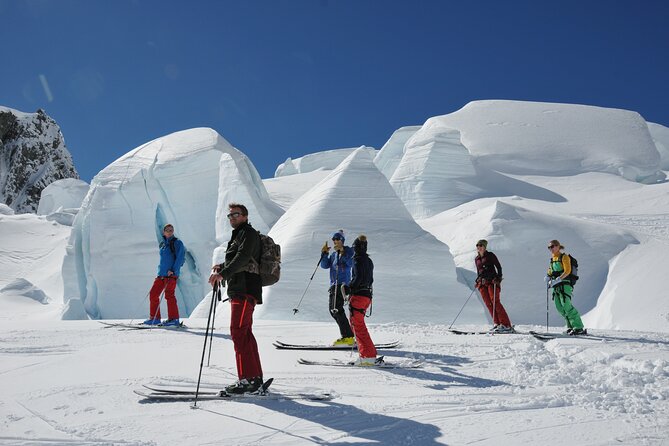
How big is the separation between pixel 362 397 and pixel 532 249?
17.0 meters

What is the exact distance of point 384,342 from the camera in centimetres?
768

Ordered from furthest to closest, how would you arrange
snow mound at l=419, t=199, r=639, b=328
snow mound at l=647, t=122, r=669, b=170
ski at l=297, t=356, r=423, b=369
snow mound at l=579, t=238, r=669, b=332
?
snow mound at l=647, t=122, r=669, b=170, snow mound at l=419, t=199, r=639, b=328, snow mound at l=579, t=238, r=669, b=332, ski at l=297, t=356, r=423, b=369

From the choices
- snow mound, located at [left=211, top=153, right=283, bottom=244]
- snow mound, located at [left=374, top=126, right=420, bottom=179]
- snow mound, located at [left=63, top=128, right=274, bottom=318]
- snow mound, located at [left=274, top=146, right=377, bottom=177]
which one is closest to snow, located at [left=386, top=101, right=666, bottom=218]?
snow mound, located at [left=374, top=126, right=420, bottom=179]

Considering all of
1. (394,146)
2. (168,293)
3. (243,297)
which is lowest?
(168,293)

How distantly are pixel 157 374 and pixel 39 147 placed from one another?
9457cm

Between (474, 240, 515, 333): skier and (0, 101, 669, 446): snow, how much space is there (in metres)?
1.07

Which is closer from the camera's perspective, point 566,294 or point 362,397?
point 362,397

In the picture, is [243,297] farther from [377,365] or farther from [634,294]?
[634,294]

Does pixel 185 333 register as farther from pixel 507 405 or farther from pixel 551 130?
pixel 551 130

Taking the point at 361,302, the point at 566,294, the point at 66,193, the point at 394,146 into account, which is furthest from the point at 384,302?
the point at 66,193

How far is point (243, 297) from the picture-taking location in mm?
4309

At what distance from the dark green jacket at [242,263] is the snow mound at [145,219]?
1823 cm

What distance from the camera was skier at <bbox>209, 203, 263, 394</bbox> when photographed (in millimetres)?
4219

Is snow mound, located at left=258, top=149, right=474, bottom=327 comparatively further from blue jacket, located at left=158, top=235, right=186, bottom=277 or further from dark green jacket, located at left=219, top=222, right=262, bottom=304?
dark green jacket, located at left=219, top=222, right=262, bottom=304
